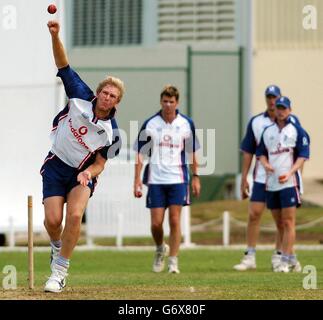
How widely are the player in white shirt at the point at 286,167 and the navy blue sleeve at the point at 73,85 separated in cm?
523

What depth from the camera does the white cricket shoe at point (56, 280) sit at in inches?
517

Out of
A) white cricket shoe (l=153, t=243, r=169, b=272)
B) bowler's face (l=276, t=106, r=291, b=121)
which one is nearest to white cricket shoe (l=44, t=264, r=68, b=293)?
white cricket shoe (l=153, t=243, r=169, b=272)

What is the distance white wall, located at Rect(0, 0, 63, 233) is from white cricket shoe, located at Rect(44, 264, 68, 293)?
29.6 ft

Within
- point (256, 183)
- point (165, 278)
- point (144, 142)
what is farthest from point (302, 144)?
point (165, 278)

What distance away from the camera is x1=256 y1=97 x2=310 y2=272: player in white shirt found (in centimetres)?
1823

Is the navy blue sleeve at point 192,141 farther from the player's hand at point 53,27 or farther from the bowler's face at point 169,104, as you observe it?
the player's hand at point 53,27

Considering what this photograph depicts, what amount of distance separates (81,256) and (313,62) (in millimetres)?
17034

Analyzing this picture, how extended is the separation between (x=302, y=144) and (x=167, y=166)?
1.71 m

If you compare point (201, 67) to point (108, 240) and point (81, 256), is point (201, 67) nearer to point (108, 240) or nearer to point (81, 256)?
point (108, 240)

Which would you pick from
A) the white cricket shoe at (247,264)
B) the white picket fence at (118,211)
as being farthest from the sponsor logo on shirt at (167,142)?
the white picket fence at (118,211)

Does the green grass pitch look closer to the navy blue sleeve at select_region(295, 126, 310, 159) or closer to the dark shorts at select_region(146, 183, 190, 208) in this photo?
the dark shorts at select_region(146, 183, 190, 208)

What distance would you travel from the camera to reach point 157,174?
1833cm

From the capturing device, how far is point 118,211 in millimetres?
27000
